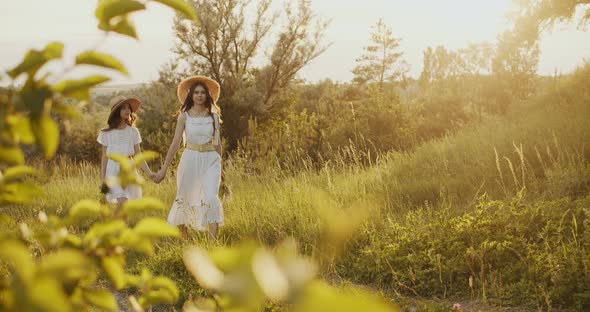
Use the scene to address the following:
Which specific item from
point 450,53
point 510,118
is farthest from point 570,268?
point 450,53

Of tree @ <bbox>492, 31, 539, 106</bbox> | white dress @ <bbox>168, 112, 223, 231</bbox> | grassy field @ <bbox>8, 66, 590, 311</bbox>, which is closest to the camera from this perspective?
grassy field @ <bbox>8, 66, 590, 311</bbox>

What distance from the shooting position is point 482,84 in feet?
56.4

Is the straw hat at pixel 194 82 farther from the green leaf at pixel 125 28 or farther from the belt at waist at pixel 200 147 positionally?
the green leaf at pixel 125 28

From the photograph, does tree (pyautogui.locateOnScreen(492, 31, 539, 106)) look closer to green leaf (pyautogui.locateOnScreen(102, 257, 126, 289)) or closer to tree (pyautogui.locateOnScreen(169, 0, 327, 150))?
tree (pyautogui.locateOnScreen(169, 0, 327, 150))

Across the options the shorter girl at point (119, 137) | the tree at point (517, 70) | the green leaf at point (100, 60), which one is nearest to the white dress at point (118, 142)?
the shorter girl at point (119, 137)

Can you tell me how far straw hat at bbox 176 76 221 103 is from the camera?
7379 millimetres

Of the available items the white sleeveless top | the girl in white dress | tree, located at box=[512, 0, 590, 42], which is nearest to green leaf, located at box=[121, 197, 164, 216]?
the girl in white dress

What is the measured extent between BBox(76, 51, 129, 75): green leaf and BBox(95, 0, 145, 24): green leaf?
0.25 ft

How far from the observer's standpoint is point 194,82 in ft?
24.2

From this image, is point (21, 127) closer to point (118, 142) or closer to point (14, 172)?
point (14, 172)

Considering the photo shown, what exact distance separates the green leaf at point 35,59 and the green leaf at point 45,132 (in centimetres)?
12

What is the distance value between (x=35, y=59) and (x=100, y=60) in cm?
9

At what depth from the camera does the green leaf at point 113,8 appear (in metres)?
0.95

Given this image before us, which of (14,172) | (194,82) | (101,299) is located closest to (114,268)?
(101,299)
